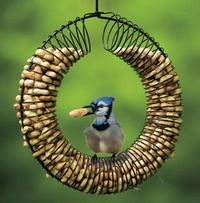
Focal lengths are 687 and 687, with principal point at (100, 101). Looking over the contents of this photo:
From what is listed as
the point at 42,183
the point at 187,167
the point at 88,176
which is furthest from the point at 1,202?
the point at 88,176

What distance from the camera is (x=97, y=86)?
454 cm

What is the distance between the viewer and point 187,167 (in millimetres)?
4805

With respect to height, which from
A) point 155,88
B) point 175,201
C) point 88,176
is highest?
point 155,88

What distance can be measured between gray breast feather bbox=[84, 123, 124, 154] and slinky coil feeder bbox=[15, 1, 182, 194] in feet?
0.17

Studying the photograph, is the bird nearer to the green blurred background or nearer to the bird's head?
the bird's head

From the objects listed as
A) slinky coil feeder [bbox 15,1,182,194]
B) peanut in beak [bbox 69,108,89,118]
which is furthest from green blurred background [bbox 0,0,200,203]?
peanut in beak [bbox 69,108,89,118]

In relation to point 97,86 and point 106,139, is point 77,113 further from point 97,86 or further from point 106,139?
point 97,86

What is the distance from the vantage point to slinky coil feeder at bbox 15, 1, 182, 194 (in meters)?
2.40

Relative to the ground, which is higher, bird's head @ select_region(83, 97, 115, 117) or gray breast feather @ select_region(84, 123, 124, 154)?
bird's head @ select_region(83, 97, 115, 117)

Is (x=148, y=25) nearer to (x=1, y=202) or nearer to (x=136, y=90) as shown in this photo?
(x=136, y=90)

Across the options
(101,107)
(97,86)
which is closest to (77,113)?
(101,107)

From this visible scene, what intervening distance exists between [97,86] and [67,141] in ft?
6.85

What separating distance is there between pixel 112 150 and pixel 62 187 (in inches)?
91.1

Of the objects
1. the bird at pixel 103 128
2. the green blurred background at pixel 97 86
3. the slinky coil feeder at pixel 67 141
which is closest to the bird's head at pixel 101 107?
the bird at pixel 103 128
